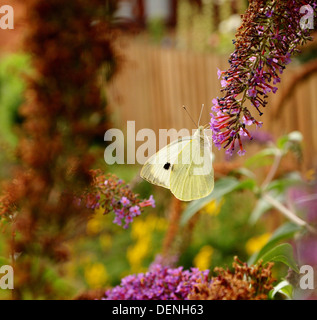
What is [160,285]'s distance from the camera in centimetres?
48

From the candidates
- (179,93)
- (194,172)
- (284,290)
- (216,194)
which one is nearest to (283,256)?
(284,290)

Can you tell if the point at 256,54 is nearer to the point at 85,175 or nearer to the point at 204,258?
the point at 85,175

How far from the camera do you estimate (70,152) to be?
44.2 inches

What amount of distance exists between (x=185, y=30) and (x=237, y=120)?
5.12 m

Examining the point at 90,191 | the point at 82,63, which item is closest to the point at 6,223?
the point at 90,191

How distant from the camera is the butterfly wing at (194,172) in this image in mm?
545

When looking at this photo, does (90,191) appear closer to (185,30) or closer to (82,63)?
(82,63)

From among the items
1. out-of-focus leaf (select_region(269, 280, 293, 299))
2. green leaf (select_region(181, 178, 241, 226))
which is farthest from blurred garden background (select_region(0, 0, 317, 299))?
out-of-focus leaf (select_region(269, 280, 293, 299))

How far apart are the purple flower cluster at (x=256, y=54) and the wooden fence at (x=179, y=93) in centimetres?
233

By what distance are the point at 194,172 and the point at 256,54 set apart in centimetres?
23

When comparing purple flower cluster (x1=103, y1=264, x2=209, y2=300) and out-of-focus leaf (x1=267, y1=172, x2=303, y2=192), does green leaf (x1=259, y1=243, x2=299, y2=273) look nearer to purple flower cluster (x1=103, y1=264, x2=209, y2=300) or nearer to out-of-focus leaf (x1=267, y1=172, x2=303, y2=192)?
purple flower cluster (x1=103, y1=264, x2=209, y2=300)

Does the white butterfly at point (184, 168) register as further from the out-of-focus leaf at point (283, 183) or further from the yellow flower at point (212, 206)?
the out-of-focus leaf at point (283, 183)

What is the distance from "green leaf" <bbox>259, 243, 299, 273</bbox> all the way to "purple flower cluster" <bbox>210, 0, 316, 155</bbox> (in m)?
0.15

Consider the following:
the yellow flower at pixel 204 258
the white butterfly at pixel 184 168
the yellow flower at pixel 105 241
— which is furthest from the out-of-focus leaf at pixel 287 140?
the yellow flower at pixel 105 241
